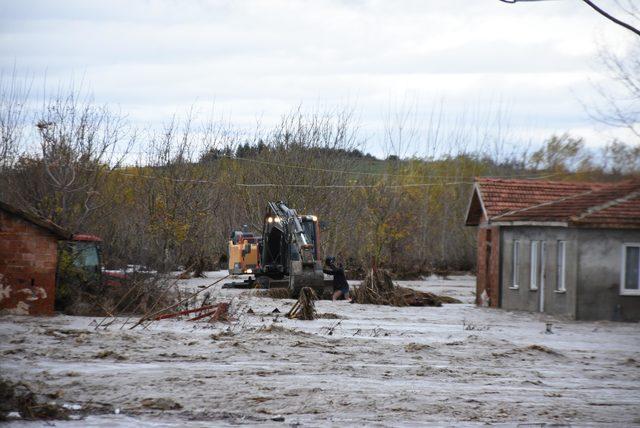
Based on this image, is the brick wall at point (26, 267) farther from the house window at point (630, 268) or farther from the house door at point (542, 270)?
the house window at point (630, 268)

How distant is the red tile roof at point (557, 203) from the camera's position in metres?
32.8

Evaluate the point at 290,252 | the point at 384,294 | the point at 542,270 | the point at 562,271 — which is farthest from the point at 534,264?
the point at 290,252

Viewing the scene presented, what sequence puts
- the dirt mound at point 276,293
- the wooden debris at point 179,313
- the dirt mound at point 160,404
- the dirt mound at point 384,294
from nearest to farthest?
the dirt mound at point 160,404 → the wooden debris at point 179,313 → the dirt mound at point 384,294 → the dirt mound at point 276,293

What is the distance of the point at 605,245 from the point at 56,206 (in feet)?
61.8

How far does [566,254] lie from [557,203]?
4341 millimetres

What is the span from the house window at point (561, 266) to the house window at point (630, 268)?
1.88 metres

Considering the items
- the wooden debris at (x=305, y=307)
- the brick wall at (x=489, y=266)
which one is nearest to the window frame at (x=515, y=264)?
the brick wall at (x=489, y=266)

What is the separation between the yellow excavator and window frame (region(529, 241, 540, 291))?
25.9ft

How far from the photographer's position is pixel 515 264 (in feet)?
124

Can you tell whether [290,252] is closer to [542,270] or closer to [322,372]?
[542,270]

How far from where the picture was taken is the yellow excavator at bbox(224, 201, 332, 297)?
3931cm

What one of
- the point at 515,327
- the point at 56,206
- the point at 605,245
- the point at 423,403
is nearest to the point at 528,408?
the point at 423,403

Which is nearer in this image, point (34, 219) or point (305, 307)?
point (34, 219)

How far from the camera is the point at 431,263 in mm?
77250
